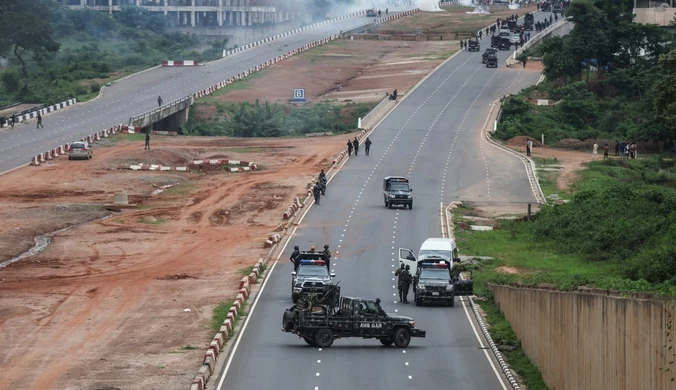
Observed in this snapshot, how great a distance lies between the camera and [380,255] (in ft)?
203

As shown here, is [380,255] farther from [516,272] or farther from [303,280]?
[303,280]

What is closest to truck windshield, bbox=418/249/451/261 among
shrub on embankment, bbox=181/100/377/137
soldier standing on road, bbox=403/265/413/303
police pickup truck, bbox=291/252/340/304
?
soldier standing on road, bbox=403/265/413/303

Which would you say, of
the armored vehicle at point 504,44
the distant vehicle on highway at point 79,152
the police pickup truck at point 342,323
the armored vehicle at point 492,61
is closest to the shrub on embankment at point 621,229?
the police pickup truck at point 342,323

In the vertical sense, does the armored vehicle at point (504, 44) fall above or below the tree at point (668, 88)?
below

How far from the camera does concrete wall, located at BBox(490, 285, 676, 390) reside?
26.0 meters

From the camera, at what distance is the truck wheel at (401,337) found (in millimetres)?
42062

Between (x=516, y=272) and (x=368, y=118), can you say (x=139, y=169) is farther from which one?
(x=516, y=272)

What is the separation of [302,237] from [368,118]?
50.4 m

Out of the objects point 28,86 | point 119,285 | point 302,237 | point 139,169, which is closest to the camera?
point 119,285

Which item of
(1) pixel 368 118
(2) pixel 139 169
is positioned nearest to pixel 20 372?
(2) pixel 139 169

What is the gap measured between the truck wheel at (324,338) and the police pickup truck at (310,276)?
5.57m

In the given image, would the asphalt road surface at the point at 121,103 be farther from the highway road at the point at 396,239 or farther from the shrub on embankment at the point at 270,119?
the highway road at the point at 396,239

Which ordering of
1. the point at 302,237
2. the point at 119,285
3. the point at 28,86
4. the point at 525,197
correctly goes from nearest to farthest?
the point at 119,285
the point at 302,237
the point at 525,197
the point at 28,86

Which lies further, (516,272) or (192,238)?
(192,238)
